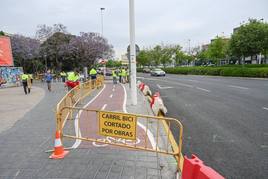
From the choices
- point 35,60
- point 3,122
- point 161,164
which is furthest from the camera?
point 35,60

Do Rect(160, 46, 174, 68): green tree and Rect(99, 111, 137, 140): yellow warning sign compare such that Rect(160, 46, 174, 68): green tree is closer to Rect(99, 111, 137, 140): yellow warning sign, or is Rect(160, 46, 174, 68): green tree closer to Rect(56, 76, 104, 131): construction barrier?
Rect(56, 76, 104, 131): construction barrier

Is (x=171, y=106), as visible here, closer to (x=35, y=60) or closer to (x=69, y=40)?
(x=69, y=40)

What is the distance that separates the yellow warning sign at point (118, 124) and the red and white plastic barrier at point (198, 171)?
142 centimetres

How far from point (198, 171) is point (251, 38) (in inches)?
1225

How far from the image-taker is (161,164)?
4.47 m

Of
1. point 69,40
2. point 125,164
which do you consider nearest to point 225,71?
point 69,40

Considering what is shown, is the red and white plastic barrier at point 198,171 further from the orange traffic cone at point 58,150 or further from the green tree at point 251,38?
the green tree at point 251,38

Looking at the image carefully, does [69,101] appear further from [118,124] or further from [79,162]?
[118,124]

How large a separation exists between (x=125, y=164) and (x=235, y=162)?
218 cm

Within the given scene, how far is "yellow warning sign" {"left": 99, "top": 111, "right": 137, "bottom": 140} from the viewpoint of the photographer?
4.54 metres

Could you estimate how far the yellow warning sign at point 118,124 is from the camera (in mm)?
4539

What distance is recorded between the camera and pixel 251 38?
A: 29.7 m

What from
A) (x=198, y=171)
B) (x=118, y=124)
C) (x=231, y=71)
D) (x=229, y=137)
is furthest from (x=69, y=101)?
(x=231, y=71)

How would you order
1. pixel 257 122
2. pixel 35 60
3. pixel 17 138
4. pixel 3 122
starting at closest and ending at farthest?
1. pixel 17 138
2. pixel 257 122
3. pixel 3 122
4. pixel 35 60
